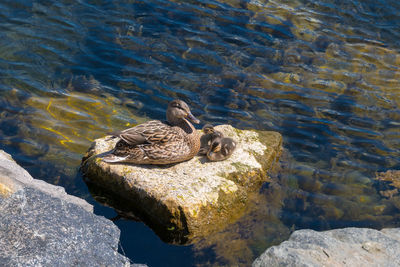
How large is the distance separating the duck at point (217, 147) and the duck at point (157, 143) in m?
0.20

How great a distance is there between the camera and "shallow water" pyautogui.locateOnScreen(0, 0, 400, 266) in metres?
7.17

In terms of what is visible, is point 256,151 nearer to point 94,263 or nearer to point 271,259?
point 271,259

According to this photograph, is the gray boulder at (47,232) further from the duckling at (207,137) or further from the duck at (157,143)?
the duckling at (207,137)

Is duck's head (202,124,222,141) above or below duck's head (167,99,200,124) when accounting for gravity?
below

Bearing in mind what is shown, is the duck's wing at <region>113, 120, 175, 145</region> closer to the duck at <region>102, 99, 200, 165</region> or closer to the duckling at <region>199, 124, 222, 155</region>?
the duck at <region>102, 99, 200, 165</region>

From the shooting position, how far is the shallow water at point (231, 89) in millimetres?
7172

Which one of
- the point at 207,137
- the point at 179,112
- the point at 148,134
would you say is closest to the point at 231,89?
the point at 207,137

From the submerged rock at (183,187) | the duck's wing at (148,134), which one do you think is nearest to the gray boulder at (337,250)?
the submerged rock at (183,187)

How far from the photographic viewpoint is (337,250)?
17.8ft

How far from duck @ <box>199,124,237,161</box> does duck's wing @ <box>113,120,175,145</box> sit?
2.10ft

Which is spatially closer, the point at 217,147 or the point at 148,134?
the point at 148,134

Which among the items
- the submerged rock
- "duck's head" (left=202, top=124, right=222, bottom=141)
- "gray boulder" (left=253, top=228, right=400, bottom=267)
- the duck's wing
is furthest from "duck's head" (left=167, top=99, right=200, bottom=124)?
"gray boulder" (left=253, top=228, right=400, bottom=267)

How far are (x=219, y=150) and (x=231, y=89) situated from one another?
2952mm

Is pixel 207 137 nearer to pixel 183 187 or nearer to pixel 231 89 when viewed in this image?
pixel 183 187
